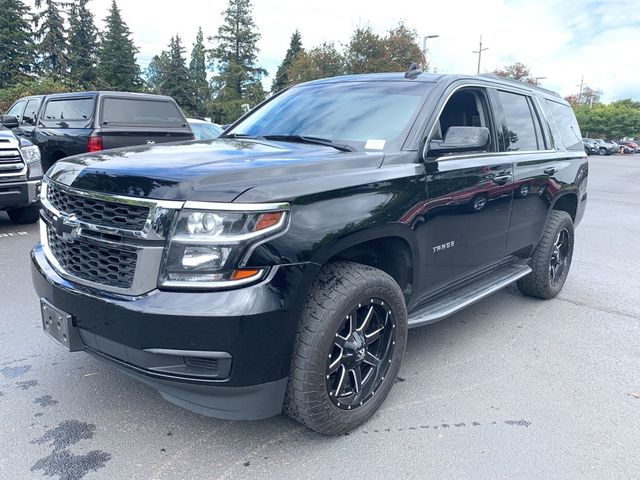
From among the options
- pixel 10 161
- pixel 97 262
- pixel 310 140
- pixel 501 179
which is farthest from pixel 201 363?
pixel 10 161

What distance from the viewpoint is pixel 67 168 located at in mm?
2721

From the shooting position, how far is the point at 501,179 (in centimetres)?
380

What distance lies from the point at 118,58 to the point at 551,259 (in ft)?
192

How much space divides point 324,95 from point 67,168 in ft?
6.14

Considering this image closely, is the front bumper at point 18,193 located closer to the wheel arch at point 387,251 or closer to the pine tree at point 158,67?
the wheel arch at point 387,251

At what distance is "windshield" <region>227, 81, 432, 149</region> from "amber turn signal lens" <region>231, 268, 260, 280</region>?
128cm

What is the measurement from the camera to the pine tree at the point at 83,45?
50.2 metres

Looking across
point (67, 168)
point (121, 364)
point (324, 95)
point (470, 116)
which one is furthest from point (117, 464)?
point (470, 116)

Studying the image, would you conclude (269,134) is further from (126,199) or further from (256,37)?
(256,37)

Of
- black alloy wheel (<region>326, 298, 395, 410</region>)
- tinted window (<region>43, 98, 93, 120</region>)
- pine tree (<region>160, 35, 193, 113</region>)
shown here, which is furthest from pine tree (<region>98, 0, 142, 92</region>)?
black alloy wheel (<region>326, 298, 395, 410</region>)

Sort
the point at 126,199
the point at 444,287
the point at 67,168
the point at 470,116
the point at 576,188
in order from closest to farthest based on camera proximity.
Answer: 1. the point at 126,199
2. the point at 67,168
3. the point at 444,287
4. the point at 470,116
5. the point at 576,188

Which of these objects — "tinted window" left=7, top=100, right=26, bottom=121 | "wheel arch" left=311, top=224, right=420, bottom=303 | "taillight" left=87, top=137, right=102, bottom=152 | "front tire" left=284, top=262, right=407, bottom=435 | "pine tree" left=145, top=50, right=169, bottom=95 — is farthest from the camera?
"pine tree" left=145, top=50, right=169, bottom=95

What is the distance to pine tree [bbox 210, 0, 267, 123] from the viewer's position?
52812 millimetres

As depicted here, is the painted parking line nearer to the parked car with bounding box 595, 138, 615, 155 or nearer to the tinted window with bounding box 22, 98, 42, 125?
the tinted window with bounding box 22, 98, 42, 125
